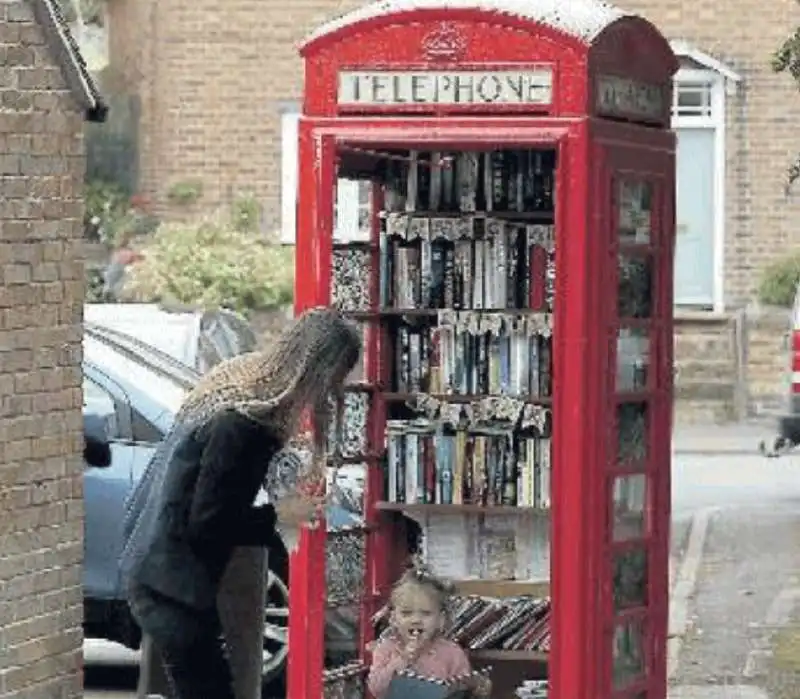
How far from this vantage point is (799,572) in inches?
625

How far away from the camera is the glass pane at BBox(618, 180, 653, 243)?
934cm

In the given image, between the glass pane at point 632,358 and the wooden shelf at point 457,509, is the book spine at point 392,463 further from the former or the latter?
the glass pane at point 632,358

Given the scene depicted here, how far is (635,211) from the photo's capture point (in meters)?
9.48

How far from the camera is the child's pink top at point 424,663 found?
9164 millimetres

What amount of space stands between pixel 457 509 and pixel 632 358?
2.71 feet

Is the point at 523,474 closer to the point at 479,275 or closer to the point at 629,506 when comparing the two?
the point at 629,506

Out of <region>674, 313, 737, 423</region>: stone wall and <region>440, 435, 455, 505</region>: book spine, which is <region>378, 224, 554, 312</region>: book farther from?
<region>674, 313, 737, 423</region>: stone wall

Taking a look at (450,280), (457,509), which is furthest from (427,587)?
(450,280)

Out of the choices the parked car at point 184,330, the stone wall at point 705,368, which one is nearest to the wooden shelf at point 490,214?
the parked car at point 184,330

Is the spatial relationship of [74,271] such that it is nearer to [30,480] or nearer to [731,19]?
[30,480]

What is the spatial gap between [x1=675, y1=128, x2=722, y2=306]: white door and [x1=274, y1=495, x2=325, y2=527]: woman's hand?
19.8 meters

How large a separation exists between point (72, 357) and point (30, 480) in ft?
1.58

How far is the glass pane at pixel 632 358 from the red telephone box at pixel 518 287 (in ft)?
0.04

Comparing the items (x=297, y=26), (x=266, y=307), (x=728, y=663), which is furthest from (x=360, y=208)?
(x=297, y=26)
